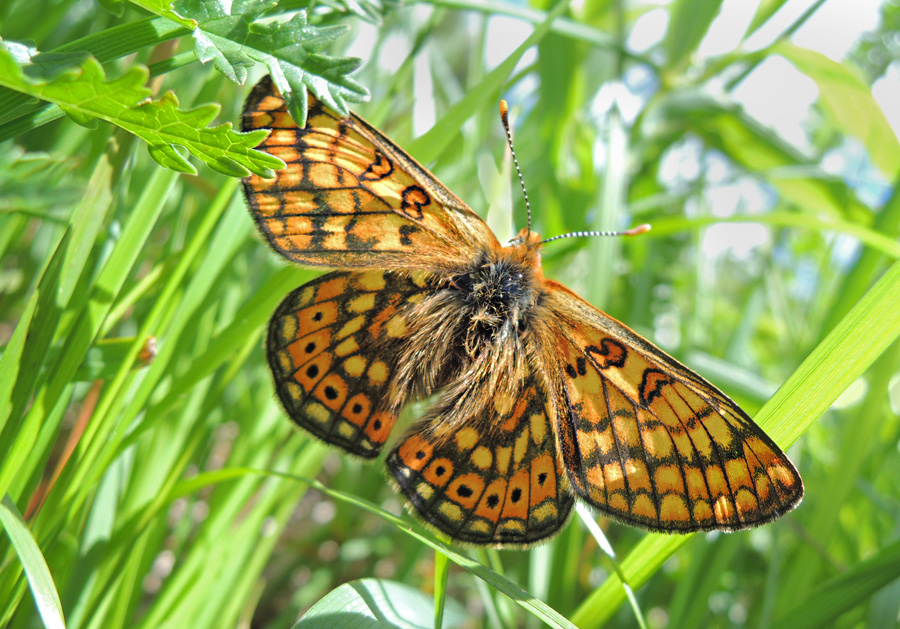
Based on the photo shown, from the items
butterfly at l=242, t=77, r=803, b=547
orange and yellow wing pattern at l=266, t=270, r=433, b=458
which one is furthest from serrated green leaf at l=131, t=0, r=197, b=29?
orange and yellow wing pattern at l=266, t=270, r=433, b=458

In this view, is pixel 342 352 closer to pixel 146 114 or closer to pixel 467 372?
pixel 467 372

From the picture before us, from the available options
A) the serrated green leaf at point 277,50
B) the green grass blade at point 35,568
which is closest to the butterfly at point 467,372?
the serrated green leaf at point 277,50

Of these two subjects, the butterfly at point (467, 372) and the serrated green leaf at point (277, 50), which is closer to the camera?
the serrated green leaf at point (277, 50)

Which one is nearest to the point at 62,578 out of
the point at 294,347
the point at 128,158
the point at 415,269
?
the point at 294,347

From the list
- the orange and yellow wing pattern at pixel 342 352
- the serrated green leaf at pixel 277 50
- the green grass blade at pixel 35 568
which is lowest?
the green grass blade at pixel 35 568

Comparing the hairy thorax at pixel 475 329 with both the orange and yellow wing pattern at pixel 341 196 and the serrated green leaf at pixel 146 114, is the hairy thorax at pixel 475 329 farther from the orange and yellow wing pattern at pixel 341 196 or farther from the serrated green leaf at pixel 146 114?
the serrated green leaf at pixel 146 114

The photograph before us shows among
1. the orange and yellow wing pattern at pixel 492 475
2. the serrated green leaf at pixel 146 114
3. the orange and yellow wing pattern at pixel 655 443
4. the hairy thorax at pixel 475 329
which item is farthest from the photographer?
the hairy thorax at pixel 475 329

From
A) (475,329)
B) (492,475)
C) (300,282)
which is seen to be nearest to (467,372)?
(475,329)

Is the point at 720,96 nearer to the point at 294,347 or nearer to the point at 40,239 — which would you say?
the point at 294,347
